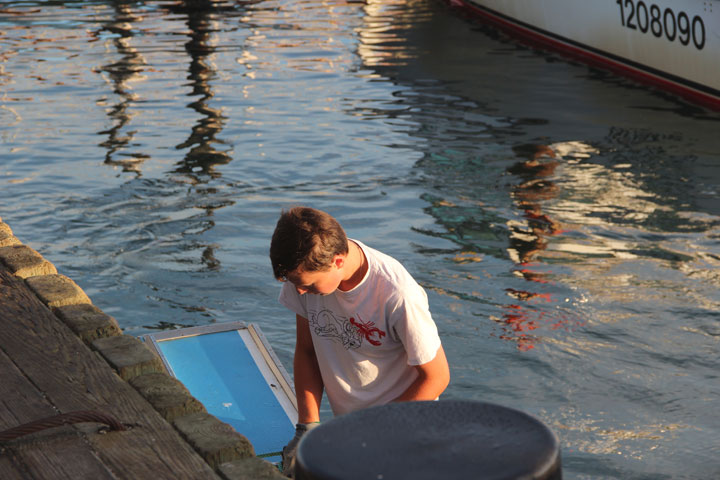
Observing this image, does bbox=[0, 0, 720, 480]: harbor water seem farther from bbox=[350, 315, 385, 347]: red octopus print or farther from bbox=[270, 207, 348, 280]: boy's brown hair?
bbox=[270, 207, 348, 280]: boy's brown hair

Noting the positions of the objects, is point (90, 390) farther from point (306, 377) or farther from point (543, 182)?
point (543, 182)

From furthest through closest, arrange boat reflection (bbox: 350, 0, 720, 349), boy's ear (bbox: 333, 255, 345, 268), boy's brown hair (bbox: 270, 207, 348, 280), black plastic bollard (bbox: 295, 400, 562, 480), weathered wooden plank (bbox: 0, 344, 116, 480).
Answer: boat reflection (bbox: 350, 0, 720, 349), boy's ear (bbox: 333, 255, 345, 268), boy's brown hair (bbox: 270, 207, 348, 280), weathered wooden plank (bbox: 0, 344, 116, 480), black plastic bollard (bbox: 295, 400, 562, 480)

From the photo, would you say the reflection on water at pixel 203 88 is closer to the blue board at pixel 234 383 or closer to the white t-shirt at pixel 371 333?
the blue board at pixel 234 383

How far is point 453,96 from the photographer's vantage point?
47.6ft

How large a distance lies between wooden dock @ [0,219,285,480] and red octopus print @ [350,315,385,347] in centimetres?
65

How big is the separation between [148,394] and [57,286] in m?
1.30

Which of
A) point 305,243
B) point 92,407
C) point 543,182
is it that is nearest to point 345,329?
point 305,243

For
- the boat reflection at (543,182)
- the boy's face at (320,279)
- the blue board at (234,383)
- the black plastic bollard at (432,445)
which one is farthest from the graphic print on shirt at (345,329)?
the boat reflection at (543,182)

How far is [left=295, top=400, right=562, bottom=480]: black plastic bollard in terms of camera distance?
1741 millimetres

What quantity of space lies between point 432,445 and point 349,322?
1.79 m

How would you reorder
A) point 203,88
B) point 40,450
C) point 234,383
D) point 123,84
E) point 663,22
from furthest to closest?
point 123,84
point 203,88
point 663,22
point 234,383
point 40,450

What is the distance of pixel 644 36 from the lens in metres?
14.4

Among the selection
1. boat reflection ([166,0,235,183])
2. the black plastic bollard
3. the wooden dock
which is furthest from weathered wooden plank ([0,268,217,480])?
boat reflection ([166,0,235,183])

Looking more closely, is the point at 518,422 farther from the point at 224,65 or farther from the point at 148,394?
the point at 224,65
